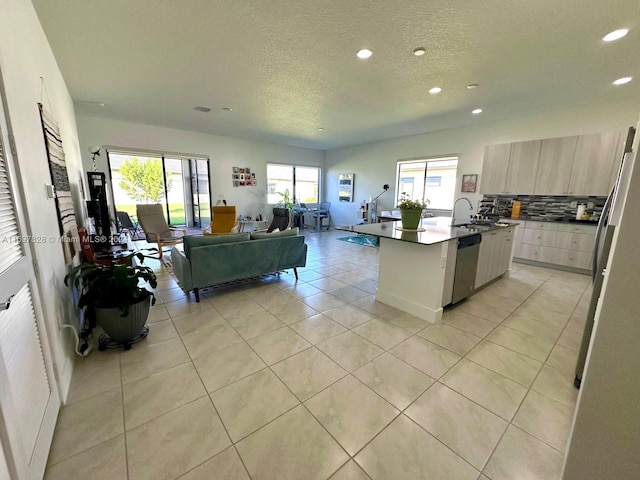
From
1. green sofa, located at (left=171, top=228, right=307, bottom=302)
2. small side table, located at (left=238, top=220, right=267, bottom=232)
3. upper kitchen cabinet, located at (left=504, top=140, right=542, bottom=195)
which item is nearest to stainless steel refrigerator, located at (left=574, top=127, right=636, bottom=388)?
green sofa, located at (left=171, top=228, right=307, bottom=302)

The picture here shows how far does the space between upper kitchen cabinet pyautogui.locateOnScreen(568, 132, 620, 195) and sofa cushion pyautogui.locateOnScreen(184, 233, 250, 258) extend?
5.42 m

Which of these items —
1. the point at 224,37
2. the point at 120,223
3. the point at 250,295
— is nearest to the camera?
the point at 224,37

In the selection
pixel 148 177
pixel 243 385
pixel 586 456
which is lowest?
pixel 243 385

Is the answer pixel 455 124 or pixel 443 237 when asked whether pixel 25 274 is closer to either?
pixel 443 237

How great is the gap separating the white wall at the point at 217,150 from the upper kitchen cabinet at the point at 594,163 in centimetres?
676

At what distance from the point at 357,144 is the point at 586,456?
7.97 meters

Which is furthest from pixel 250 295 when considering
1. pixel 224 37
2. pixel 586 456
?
pixel 586 456

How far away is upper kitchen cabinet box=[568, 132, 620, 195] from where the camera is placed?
400 centimetres

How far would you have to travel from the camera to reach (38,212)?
1.65 meters

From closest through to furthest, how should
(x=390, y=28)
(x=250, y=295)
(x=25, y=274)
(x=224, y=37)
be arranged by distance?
(x=25, y=274) < (x=390, y=28) < (x=224, y=37) < (x=250, y=295)

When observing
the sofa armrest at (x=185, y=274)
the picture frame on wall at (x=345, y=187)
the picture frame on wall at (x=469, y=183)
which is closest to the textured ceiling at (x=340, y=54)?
the picture frame on wall at (x=469, y=183)

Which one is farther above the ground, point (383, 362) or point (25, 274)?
point (25, 274)

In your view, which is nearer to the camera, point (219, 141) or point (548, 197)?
point (548, 197)

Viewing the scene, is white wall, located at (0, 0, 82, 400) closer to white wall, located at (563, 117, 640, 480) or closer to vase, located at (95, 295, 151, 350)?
vase, located at (95, 295, 151, 350)
